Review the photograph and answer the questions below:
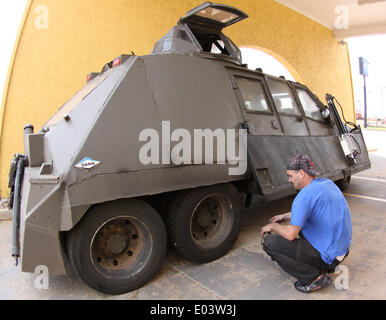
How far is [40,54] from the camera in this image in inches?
209

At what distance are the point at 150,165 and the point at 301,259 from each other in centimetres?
158

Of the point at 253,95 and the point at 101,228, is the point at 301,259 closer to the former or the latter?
the point at 101,228

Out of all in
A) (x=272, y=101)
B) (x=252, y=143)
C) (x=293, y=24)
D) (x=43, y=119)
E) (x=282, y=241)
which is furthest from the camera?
(x=293, y=24)

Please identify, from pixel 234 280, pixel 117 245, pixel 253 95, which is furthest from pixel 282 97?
pixel 117 245

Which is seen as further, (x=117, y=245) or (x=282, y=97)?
(x=282, y=97)

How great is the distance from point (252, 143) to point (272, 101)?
110 centimetres

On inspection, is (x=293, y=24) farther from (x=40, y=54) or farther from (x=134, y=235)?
(x=134, y=235)

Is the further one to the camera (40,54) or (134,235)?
(40,54)

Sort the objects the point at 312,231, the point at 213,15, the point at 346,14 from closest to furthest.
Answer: the point at 312,231
the point at 213,15
the point at 346,14

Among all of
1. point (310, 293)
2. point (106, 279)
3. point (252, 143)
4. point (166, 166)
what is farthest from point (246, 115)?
point (106, 279)

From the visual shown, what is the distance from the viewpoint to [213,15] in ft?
12.7

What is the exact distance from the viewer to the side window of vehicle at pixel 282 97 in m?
4.40

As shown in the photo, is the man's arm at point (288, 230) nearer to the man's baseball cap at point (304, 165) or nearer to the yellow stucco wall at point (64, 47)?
the man's baseball cap at point (304, 165)

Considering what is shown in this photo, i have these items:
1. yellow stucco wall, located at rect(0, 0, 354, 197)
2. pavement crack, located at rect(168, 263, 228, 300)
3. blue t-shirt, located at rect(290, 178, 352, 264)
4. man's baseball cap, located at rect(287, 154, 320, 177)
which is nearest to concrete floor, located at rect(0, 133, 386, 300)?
pavement crack, located at rect(168, 263, 228, 300)
